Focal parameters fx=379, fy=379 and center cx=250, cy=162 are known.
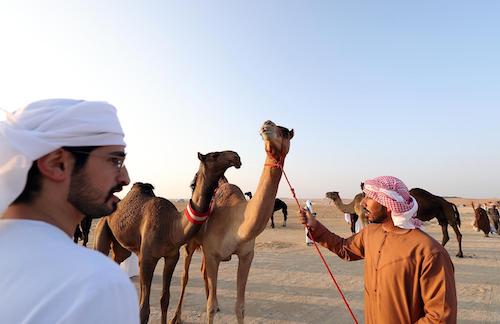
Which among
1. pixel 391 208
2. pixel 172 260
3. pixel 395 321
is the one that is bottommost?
pixel 172 260

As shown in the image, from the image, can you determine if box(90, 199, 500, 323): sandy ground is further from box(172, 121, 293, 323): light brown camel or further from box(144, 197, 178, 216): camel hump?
box(144, 197, 178, 216): camel hump

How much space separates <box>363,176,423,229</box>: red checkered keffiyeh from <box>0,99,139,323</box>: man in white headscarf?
2072mm

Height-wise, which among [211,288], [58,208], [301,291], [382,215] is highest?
[58,208]

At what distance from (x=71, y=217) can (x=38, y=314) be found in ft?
1.40

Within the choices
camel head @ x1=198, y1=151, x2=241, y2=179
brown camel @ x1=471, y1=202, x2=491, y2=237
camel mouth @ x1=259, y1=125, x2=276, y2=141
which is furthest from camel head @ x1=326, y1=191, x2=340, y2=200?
camel mouth @ x1=259, y1=125, x2=276, y2=141

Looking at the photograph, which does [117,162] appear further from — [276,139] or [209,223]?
[209,223]

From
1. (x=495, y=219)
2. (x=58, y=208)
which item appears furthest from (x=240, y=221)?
(x=495, y=219)

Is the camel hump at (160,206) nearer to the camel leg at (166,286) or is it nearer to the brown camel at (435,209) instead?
the camel leg at (166,286)

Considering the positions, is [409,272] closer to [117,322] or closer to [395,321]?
[395,321]

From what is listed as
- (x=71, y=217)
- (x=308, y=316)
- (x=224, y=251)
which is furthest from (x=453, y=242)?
(x=71, y=217)

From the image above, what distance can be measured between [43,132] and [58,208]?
241mm

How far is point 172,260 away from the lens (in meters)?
5.54

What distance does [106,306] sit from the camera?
903 millimetres

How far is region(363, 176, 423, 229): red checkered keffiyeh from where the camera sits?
2805 millimetres
